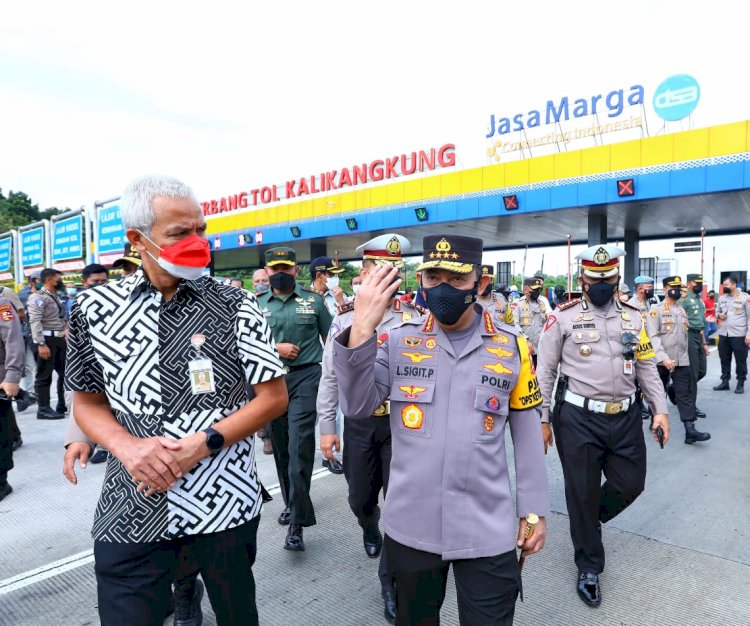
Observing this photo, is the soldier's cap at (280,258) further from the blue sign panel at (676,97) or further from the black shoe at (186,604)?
the blue sign panel at (676,97)

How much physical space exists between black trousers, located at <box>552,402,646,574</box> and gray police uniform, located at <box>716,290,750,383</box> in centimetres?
769

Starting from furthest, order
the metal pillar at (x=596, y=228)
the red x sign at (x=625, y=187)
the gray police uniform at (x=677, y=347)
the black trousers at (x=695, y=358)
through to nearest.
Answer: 1. the metal pillar at (x=596, y=228)
2. the red x sign at (x=625, y=187)
3. the black trousers at (x=695, y=358)
4. the gray police uniform at (x=677, y=347)

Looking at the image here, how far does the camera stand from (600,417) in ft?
10.9

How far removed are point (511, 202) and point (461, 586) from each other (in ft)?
51.0

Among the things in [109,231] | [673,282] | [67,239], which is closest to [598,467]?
[673,282]

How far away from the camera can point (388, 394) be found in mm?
2070

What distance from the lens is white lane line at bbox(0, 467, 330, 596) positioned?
10.6ft

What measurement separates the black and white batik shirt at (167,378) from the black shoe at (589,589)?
7.58 ft

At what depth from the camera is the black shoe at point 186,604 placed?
2.74 metres

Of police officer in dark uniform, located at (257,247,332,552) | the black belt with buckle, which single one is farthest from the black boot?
the black belt with buckle

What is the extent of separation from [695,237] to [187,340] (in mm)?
26383

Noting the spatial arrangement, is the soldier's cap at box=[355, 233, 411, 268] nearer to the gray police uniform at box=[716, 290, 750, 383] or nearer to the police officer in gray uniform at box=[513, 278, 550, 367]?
the police officer in gray uniform at box=[513, 278, 550, 367]

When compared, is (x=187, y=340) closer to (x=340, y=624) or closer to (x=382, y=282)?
(x=382, y=282)

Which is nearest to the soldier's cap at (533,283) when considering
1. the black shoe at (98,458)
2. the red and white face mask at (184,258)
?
the black shoe at (98,458)
